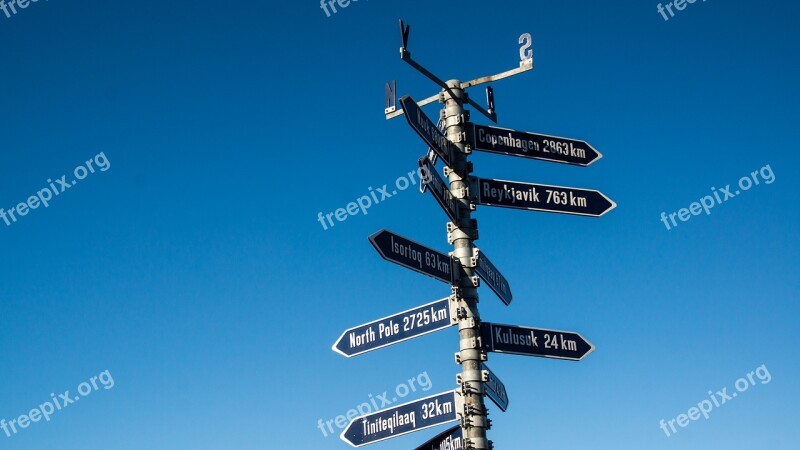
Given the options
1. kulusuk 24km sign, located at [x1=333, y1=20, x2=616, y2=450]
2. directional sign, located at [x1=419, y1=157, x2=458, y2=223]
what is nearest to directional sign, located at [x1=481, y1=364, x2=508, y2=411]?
kulusuk 24km sign, located at [x1=333, y1=20, x2=616, y2=450]

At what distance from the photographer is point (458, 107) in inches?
388

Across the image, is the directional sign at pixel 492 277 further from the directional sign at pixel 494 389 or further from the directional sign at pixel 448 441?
the directional sign at pixel 448 441

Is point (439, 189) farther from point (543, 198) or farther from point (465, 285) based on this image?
point (543, 198)

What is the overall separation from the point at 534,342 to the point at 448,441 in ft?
5.32

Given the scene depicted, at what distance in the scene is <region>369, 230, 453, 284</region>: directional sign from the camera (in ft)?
27.7

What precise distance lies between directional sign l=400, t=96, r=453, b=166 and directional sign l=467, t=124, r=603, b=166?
0.45 m

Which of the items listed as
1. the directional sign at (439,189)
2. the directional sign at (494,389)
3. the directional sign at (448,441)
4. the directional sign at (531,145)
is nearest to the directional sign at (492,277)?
the directional sign at (439,189)

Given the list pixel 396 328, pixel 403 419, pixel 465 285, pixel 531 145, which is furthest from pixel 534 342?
pixel 531 145

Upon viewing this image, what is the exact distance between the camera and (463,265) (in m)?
9.24

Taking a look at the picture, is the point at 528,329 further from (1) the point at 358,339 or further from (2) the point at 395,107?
(2) the point at 395,107

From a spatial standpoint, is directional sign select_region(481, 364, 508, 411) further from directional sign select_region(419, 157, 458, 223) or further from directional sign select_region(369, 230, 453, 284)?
directional sign select_region(419, 157, 458, 223)

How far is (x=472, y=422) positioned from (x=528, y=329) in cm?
140

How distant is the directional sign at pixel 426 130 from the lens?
877cm

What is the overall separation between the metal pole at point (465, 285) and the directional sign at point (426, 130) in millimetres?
164
